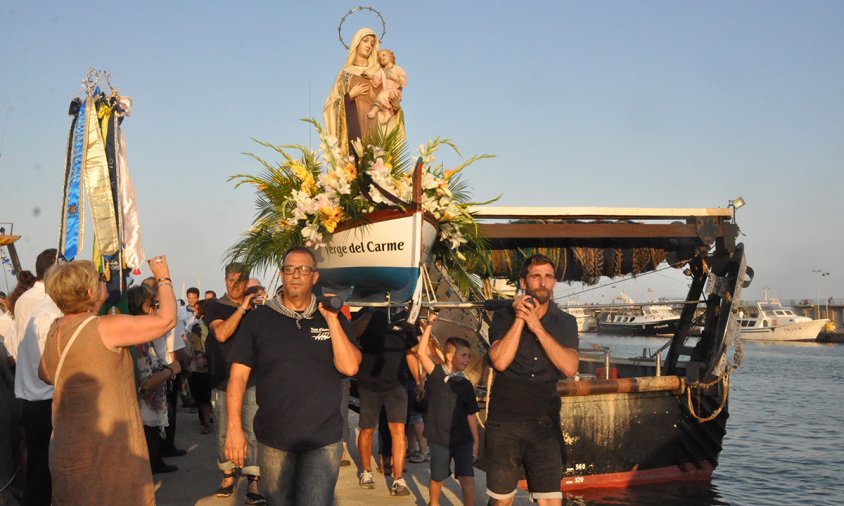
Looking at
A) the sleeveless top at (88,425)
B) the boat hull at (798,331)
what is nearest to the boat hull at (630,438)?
the sleeveless top at (88,425)

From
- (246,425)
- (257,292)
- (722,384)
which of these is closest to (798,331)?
(722,384)

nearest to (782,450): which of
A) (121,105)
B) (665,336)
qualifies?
(121,105)

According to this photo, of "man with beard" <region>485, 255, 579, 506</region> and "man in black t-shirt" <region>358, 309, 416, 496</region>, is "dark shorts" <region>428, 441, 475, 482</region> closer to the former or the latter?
"man in black t-shirt" <region>358, 309, 416, 496</region>

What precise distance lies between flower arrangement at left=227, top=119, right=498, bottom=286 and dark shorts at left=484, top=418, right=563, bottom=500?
10.2ft

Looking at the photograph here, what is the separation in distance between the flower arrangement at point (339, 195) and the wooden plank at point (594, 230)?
354cm

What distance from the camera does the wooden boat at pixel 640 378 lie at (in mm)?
12750

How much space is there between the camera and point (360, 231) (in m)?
8.54

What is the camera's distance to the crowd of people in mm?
4555

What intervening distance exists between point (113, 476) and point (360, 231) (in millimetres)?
4325

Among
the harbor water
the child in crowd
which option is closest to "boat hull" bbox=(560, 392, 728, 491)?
the harbor water

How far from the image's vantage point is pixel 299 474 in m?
4.86

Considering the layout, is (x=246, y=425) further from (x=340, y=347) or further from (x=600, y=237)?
(x=600, y=237)

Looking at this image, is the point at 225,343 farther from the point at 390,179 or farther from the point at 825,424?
the point at 825,424

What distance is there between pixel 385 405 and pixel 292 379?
427 centimetres
